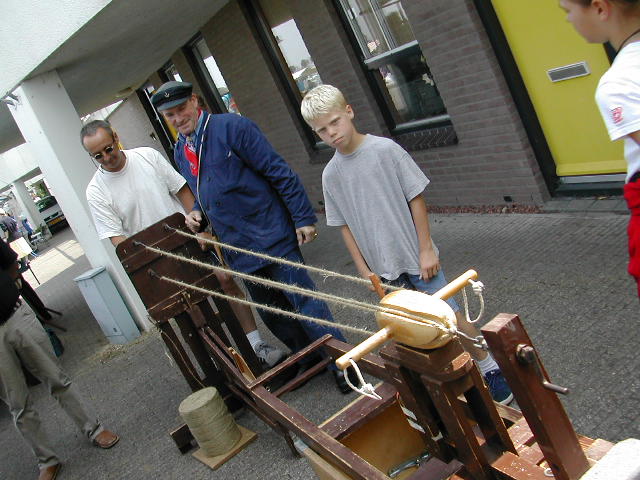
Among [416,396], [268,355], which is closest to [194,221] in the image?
[268,355]

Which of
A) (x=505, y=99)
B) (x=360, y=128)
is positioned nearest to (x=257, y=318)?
(x=360, y=128)

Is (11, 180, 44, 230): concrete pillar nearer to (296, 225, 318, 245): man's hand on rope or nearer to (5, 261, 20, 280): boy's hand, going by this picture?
(5, 261, 20, 280): boy's hand

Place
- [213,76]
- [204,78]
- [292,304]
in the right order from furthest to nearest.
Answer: [204,78] < [213,76] < [292,304]

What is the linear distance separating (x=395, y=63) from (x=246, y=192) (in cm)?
326

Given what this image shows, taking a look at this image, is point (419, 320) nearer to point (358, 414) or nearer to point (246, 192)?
point (358, 414)

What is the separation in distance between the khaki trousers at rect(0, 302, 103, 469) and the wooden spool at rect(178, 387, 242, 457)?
1125mm

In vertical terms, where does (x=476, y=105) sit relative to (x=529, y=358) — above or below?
above

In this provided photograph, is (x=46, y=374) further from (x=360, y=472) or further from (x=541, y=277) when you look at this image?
(x=541, y=277)

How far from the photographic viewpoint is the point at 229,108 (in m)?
→ 10.6

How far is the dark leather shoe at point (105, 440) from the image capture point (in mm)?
4762

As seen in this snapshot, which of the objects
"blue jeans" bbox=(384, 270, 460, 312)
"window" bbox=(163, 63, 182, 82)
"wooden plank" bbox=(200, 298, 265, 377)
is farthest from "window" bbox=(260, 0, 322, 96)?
"blue jeans" bbox=(384, 270, 460, 312)

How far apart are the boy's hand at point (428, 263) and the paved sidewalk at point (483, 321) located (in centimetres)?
92

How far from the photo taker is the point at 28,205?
33.5 m

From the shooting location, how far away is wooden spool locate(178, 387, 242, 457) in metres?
3.82
